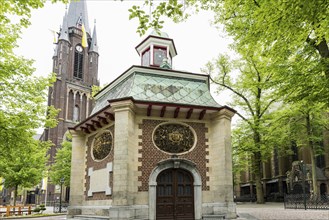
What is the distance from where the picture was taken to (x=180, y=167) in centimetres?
1495

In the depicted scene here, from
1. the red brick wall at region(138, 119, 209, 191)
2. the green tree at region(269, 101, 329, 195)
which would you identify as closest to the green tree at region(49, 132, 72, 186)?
the green tree at region(269, 101, 329, 195)

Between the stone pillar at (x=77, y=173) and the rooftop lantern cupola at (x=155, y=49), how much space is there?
7032 mm

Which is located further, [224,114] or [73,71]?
[73,71]

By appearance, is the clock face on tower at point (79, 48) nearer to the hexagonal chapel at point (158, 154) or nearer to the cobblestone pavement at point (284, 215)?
the hexagonal chapel at point (158, 154)

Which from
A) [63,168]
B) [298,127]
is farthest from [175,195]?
[63,168]

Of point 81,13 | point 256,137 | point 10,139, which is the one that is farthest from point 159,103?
point 81,13

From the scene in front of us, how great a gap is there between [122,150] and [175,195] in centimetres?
357

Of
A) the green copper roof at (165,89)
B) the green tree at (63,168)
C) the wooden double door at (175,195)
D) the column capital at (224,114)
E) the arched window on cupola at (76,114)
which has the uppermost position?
the arched window on cupola at (76,114)

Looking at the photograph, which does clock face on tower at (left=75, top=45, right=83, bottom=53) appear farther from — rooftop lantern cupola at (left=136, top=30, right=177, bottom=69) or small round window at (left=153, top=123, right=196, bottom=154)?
small round window at (left=153, top=123, right=196, bottom=154)

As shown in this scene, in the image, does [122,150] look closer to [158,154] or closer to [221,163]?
[158,154]

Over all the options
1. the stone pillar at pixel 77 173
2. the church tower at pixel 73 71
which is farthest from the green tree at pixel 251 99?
the church tower at pixel 73 71

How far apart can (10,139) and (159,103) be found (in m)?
7.58

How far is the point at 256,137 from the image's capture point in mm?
28844

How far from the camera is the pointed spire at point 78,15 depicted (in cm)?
7525
